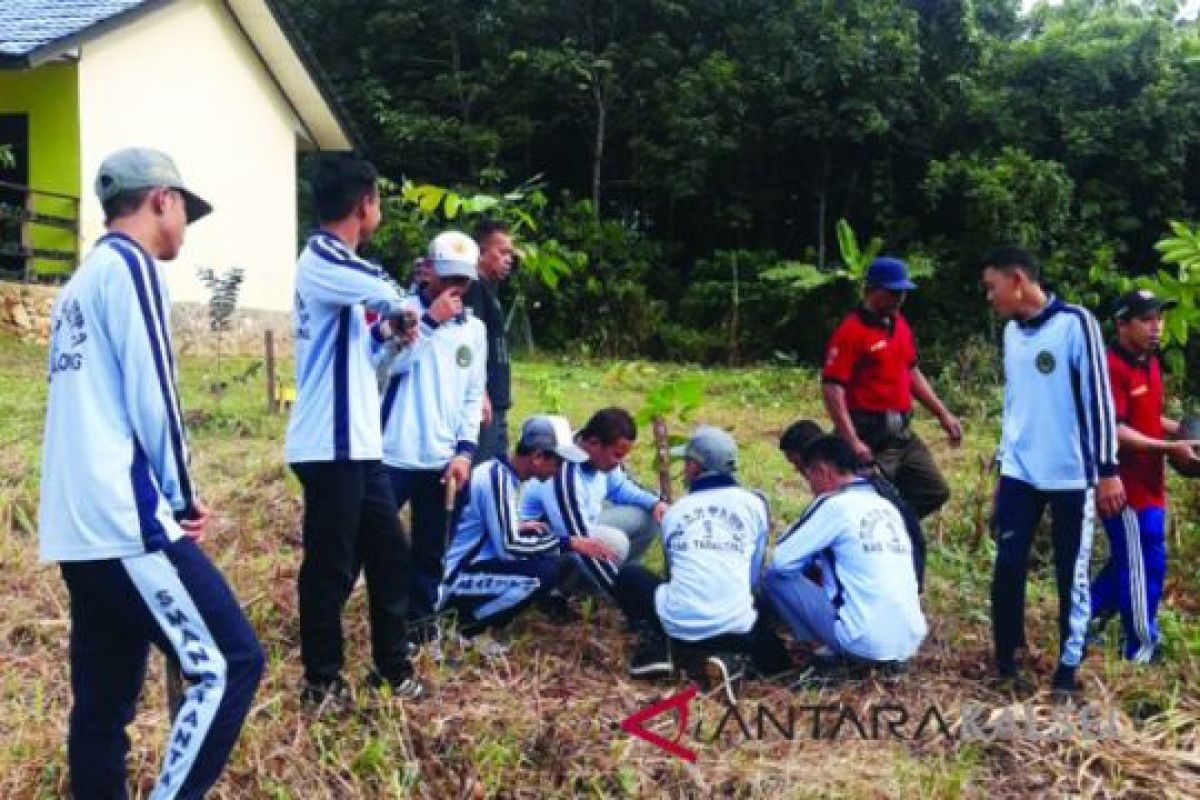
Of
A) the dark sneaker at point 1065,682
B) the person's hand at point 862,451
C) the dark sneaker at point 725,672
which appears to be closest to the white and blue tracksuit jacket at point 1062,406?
the dark sneaker at point 1065,682

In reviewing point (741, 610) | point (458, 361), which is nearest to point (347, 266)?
point (458, 361)

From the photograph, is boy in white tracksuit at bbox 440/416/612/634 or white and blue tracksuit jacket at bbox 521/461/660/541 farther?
white and blue tracksuit jacket at bbox 521/461/660/541

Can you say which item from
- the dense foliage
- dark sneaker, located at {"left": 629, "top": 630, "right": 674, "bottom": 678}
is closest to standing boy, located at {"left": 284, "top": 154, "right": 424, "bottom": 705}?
dark sneaker, located at {"left": 629, "top": 630, "right": 674, "bottom": 678}

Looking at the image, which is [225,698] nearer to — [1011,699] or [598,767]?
[598,767]

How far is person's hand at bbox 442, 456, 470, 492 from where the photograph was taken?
451 cm

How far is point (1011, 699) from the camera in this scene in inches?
176

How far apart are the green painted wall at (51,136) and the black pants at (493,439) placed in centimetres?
1026

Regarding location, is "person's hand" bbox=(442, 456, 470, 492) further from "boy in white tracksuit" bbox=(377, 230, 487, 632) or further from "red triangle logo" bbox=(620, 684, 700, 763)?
"red triangle logo" bbox=(620, 684, 700, 763)

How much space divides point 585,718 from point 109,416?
75.4 inches

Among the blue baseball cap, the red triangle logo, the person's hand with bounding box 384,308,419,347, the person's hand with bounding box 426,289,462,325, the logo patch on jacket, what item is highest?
the blue baseball cap

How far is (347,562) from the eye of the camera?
12.3 ft

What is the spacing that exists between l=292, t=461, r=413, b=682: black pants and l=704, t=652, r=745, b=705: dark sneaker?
44.3 inches

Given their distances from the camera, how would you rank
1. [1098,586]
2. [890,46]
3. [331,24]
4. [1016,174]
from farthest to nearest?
[331,24]
[890,46]
[1016,174]
[1098,586]

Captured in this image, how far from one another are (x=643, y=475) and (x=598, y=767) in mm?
4368
